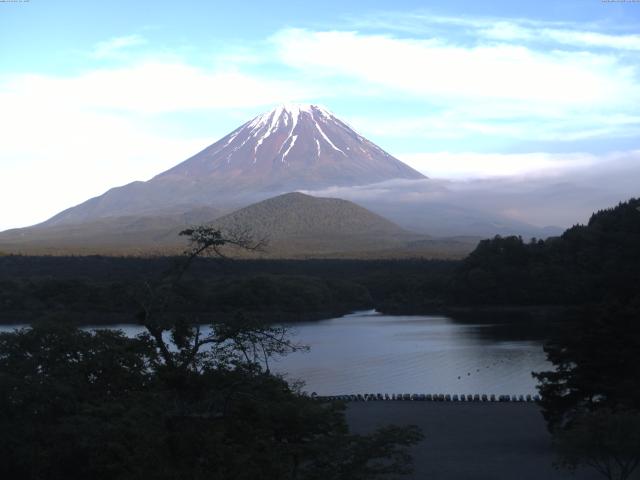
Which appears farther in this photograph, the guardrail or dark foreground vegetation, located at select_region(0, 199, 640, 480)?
the guardrail

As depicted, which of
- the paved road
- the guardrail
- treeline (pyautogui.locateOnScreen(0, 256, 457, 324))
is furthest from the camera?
treeline (pyautogui.locateOnScreen(0, 256, 457, 324))

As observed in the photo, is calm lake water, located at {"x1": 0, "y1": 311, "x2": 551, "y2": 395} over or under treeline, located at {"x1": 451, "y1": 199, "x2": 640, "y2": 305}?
under

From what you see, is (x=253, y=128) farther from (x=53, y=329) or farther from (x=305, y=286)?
(x=53, y=329)

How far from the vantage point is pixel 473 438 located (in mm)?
13438

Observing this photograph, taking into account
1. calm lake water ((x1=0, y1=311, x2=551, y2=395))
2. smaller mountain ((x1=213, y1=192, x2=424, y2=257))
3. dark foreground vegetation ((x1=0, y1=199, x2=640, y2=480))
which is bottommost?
calm lake water ((x1=0, y1=311, x2=551, y2=395))

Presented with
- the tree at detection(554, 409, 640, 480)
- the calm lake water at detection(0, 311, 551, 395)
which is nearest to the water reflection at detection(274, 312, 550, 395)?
the calm lake water at detection(0, 311, 551, 395)

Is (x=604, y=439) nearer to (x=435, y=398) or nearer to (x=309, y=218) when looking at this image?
(x=435, y=398)

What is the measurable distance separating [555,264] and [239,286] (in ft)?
45.9

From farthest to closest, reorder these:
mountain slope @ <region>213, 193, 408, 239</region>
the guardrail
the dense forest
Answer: mountain slope @ <region>213, 193, 408, 239</region>
the dense forest
the guardrail

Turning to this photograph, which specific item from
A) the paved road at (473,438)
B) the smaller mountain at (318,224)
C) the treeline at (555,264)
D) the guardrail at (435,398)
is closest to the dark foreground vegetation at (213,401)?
the paved road at (473,438)

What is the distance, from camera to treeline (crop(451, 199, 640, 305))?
38.5 m

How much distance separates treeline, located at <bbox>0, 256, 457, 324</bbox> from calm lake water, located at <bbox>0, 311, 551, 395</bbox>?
10.9 feet

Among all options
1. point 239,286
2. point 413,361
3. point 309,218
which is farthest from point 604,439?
point 309,218

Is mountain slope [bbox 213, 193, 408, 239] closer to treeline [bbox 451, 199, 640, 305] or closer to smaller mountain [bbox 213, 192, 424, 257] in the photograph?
smaller mountain [bbox 213, 192, 424, 257]
